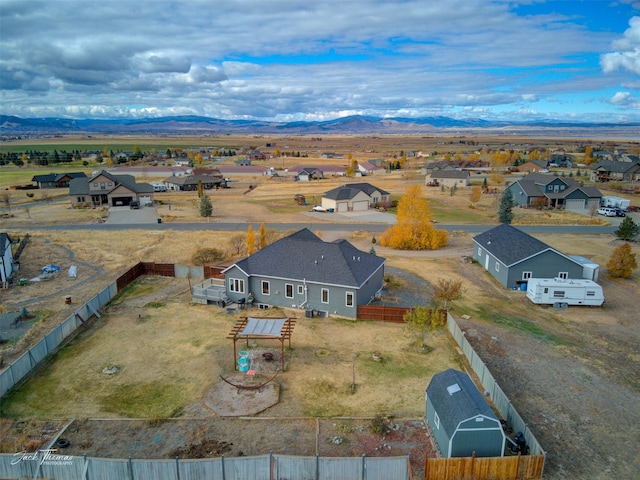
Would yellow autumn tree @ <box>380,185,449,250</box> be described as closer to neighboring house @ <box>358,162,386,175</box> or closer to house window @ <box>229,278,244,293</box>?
house window @ <box>229,278,244,293</box>

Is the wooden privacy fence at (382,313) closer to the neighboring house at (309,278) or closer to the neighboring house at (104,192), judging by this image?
the neighboring house at (309,278)

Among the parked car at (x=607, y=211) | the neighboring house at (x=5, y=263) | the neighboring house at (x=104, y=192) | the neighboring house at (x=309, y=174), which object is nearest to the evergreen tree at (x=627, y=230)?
the parked car at (x=607, y=211)

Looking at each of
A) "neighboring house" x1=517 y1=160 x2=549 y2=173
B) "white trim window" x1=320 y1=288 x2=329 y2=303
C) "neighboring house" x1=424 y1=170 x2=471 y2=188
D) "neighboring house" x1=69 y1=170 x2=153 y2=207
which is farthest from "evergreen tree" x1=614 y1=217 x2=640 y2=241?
"neighboring house" x1=517 y1=160 x2=549 y2=173

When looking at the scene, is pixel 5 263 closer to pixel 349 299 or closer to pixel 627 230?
pixel 349 299

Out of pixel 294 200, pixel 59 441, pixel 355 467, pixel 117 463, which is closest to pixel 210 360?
pixel 59 441

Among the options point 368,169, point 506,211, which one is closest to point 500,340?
point 506,211
